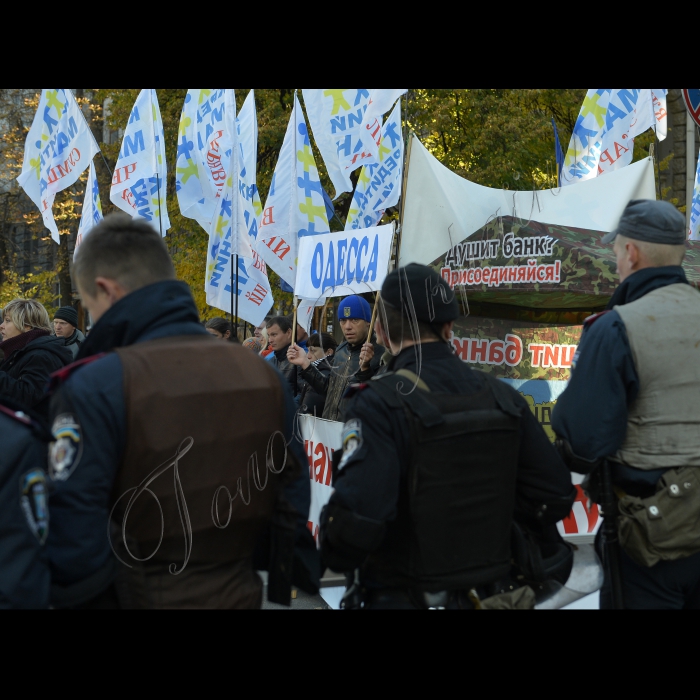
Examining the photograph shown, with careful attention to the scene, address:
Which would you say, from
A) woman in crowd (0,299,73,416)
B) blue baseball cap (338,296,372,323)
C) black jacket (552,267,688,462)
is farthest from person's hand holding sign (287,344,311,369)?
black jacket (552,267,688,462)

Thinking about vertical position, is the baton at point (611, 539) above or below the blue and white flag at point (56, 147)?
below

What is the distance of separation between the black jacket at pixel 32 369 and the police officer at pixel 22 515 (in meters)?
4.06

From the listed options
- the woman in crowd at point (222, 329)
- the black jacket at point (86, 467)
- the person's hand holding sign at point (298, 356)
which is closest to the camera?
the black jacket at point (86, 467)

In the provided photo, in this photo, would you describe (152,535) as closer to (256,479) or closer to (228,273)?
(256,479)

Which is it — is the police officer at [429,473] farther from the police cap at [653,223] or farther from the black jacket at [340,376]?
the black jacket at [340,376]

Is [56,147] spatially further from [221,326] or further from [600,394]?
[600,394]

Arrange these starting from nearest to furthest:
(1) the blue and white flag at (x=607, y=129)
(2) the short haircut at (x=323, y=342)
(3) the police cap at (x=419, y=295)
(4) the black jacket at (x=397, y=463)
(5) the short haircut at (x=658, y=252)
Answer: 1. (4) the black jacket at (x=397, y=463)
2. (3) the police cap at (x=419, y=295)
3. (5) the short haircut at (x=658, y=252)
4. (2) the short haircut at (x=323, y=342)
5. (1) the blue and white flag at (x=607, y=129)

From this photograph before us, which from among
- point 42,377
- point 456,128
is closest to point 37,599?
point 42,377

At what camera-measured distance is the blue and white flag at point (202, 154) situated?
9.04m

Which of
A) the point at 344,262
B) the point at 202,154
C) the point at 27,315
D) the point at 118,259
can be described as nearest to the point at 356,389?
the point at 118,259

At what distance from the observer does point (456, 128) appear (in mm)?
19266

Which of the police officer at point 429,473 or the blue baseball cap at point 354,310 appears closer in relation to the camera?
the police officer at point 429,473

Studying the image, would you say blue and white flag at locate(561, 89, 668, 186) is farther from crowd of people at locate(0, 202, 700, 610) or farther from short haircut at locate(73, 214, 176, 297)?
short haircut at locate(73, 214, 176, 297)

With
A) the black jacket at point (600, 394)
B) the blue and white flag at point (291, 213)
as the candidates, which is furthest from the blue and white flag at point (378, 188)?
the black jacket at point (600, 394)
